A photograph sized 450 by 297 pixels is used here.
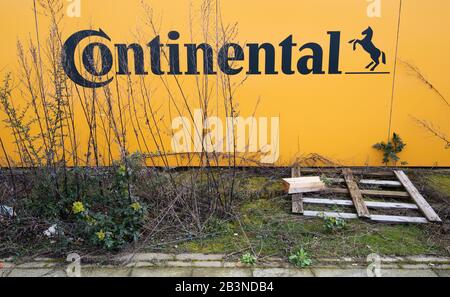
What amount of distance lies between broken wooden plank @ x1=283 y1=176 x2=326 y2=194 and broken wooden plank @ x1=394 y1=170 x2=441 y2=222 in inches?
38.6

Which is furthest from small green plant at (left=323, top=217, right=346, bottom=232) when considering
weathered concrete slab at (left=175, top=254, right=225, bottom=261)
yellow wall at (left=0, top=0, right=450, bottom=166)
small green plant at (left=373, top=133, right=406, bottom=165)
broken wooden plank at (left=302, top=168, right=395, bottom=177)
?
small green plant at (left=373, top=133, right=406, bottom=165)

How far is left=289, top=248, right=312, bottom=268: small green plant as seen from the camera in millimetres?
3080

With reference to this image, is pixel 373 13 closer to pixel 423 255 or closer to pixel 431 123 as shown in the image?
pixel 431 123

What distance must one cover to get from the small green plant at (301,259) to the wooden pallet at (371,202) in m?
0.80

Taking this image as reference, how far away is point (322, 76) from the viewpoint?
4.86 metres

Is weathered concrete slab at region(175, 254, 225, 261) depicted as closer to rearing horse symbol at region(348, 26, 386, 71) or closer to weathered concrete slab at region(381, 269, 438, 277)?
weathered concrete slab at region(381, 269, 438, 277)

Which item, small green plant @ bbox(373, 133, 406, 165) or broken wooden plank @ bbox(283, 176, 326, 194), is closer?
broken wooden plank @ bbox(283, 176, 326, 194)

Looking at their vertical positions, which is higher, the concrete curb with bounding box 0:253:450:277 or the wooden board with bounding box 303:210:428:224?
the wooden board with bounding box 303:210:428:224

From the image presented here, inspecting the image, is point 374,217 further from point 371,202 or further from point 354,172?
point 354,172

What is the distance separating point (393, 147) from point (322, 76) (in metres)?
1.34

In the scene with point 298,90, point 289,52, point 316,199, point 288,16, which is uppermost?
point 288,16
